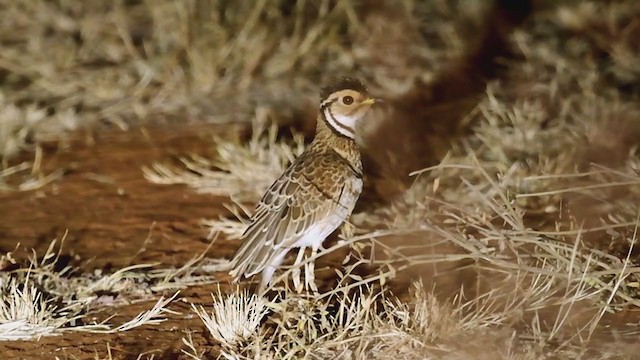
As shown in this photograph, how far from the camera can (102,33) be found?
827 centimetres

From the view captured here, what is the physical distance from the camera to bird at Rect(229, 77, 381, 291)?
4684 mm

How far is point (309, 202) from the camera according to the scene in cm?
469

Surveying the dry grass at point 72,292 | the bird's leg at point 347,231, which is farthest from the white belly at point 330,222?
the dry grass at point 72,292

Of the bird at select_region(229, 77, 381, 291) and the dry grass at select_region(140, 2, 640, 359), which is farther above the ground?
the bird at select_region(229, 77, 381, 291)

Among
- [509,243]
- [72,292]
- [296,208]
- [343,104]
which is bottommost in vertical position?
[72,292]

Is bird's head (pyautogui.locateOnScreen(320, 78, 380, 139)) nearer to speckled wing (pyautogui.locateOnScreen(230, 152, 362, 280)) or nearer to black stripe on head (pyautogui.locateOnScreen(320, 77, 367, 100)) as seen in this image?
black stripe on head (pyautogui.locateOnScreen(320, 77, 367, 100))

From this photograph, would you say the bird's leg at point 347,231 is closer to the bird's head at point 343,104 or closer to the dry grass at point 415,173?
the dry grass at point 415,173

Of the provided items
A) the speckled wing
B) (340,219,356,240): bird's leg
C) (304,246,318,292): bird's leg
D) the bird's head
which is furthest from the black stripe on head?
(304,246,318,292): bird's leg

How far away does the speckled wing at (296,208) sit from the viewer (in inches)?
184

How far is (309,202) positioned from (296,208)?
6 centimetres

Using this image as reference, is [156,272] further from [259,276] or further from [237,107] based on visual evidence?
[237,107]

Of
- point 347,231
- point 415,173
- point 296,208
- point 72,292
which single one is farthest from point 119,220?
point 415,173

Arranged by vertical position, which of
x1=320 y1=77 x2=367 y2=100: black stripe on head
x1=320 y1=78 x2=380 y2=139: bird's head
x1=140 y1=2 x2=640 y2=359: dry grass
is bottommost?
x1=140 y1=2 x2=640 y2=359: dry grass

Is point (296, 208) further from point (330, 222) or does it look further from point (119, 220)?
point (119, 220)
